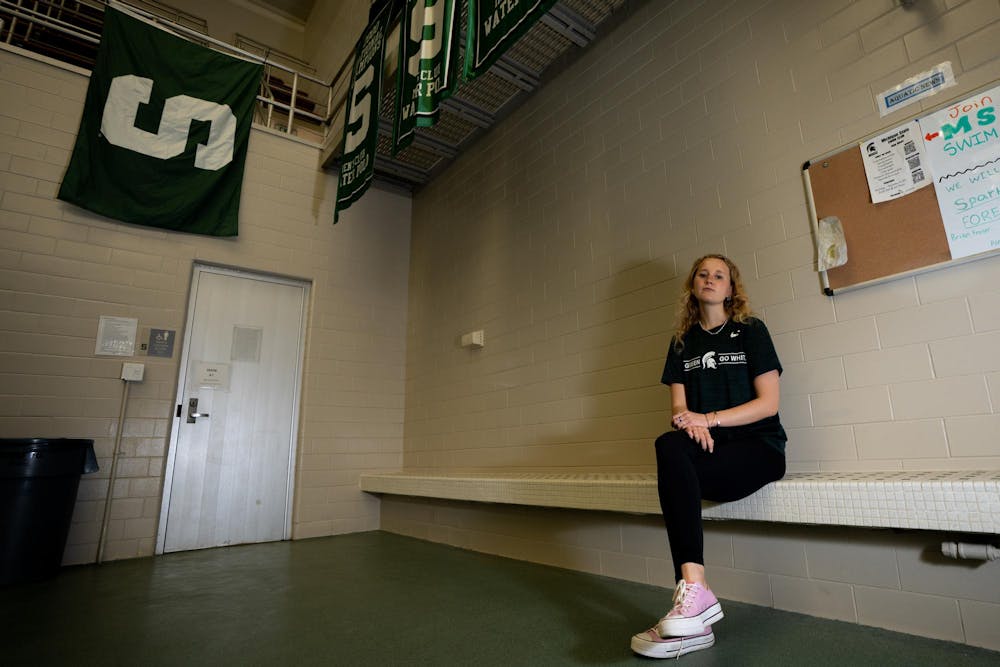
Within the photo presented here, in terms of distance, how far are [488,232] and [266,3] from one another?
5629mm

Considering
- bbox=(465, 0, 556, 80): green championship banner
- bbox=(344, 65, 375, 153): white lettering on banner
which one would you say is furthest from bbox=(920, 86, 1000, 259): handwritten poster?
bbox=(344, 65, 375, 153): white lettering on banner

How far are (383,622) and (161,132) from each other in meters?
3.99

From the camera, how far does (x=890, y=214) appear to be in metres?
1.97

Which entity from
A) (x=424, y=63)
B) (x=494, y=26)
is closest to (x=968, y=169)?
(x=494, y=26)

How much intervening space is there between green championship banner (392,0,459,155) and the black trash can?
8.58 ft

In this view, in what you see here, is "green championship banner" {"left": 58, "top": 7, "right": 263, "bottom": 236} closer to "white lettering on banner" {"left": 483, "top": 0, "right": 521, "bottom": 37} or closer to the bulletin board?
"white lettering on banner" {"left": 483, "top": 0, "right": 521, "bottom": 37}

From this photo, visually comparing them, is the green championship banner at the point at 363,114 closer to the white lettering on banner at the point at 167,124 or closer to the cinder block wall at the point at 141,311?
the cinder block wall at the point at 141,311

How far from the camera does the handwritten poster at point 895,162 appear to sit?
191 centimetres

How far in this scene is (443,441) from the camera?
4.39 metres

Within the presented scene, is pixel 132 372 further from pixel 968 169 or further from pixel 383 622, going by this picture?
pixel 968 169

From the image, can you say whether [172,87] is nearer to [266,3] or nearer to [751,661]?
[266,3]

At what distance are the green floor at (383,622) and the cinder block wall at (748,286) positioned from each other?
0.23 metres

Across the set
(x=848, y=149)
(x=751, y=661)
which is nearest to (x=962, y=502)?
(x=751, y=661)

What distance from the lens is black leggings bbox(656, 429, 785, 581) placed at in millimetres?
1629
